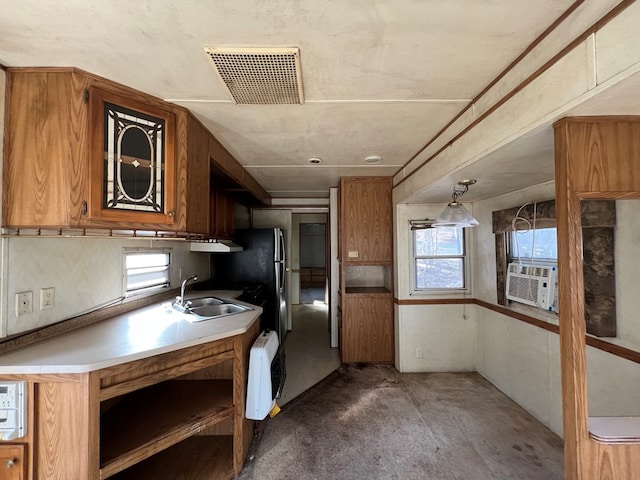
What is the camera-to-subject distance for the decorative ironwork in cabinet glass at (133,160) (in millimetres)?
1443

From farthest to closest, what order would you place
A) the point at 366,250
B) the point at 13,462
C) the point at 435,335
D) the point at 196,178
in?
the point at 366,250 < the point at 435,335 < the point at 196,178 < the point at 13,462

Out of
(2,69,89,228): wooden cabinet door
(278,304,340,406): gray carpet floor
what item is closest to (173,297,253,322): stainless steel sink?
(278,304,340,406): gray carpet floor

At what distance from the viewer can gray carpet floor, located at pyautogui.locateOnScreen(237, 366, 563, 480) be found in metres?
1.77

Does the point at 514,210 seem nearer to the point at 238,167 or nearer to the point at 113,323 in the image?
the point at 238,167

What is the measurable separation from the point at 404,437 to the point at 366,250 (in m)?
1.93

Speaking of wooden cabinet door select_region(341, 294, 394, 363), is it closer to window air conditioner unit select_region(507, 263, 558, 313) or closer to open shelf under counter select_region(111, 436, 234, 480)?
window air conditioner unit select_region(507, 263, 558, 313)

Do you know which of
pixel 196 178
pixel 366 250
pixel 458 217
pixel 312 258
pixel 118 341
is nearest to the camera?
pixel 118 341

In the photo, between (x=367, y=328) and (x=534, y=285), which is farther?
(x=367, y=328)

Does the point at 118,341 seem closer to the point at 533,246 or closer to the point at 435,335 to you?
the point at 435,335

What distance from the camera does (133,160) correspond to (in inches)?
59.9

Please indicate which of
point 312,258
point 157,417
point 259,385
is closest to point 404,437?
point 259,385

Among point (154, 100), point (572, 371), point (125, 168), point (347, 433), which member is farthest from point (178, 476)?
point (154, 100)

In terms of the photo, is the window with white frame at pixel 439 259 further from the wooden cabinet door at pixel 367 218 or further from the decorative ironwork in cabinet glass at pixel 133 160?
Answer: the decorative ironwork in cabinet glass at pixel 133 160

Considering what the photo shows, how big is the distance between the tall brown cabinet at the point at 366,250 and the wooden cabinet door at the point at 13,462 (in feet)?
8.98
